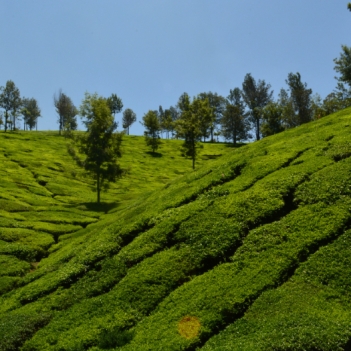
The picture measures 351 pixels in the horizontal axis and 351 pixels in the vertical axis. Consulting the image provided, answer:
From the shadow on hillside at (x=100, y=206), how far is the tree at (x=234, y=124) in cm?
7340

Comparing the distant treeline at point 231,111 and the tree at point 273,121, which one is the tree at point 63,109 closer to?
the distant treeline at point 231,111

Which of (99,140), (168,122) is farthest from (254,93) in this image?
(99,140)

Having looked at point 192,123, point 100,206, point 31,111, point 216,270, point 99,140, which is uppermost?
point 31,111

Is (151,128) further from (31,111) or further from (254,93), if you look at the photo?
(31,111)

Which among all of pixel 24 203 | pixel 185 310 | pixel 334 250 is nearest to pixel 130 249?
pixel 185 310

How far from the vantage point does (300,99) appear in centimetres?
8475

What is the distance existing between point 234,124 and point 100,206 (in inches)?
3029

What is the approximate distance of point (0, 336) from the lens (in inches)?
635

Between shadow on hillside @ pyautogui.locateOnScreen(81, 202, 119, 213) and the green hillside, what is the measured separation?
48.9ft

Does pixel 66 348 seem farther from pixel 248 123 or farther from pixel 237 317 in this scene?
pixel 248 123

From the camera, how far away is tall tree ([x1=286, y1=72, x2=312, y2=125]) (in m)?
83.2

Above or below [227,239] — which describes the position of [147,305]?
below

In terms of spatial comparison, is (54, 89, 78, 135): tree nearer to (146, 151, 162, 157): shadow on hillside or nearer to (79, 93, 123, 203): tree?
(146, 151, 162, 157): shadow on hillside

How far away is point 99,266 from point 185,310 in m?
7.31
